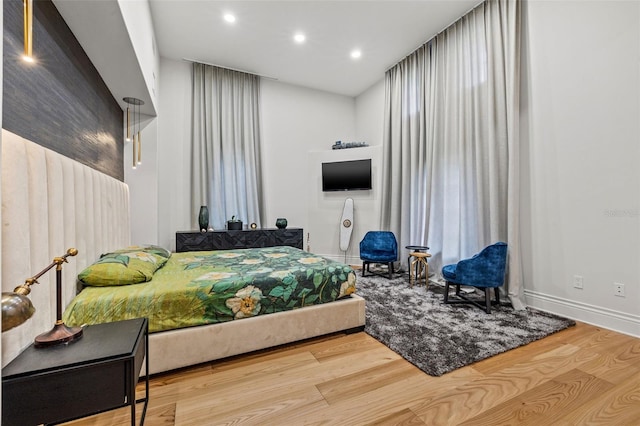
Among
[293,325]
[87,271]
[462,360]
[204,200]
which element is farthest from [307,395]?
[204,200]

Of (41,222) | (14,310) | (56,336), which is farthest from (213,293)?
(14,310)

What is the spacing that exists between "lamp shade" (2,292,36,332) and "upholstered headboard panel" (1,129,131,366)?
0.39 metres

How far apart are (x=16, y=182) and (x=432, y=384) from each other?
2336 millimetres

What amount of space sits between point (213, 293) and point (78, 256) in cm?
89

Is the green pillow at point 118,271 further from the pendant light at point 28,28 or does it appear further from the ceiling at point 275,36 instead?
the ceiling at point 275,36

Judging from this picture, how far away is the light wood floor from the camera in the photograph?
1.44 m

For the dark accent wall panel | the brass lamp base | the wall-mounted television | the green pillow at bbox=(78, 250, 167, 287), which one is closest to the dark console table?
the wall-mounted television

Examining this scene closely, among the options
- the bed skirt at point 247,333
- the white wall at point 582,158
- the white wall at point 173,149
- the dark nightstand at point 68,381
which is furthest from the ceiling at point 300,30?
the dark nightstand at point 68,381

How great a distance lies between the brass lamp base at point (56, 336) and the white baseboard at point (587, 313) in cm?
368

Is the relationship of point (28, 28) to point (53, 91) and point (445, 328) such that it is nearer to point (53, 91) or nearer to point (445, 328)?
point (53, 91)

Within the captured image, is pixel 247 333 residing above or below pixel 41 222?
below

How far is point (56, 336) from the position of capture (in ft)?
3.76

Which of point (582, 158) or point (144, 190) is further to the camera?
point (144, 190)

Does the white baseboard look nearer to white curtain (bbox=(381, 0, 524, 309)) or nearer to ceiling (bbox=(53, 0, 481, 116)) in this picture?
white curtain (bbox=(381, 0, 524, 309))
